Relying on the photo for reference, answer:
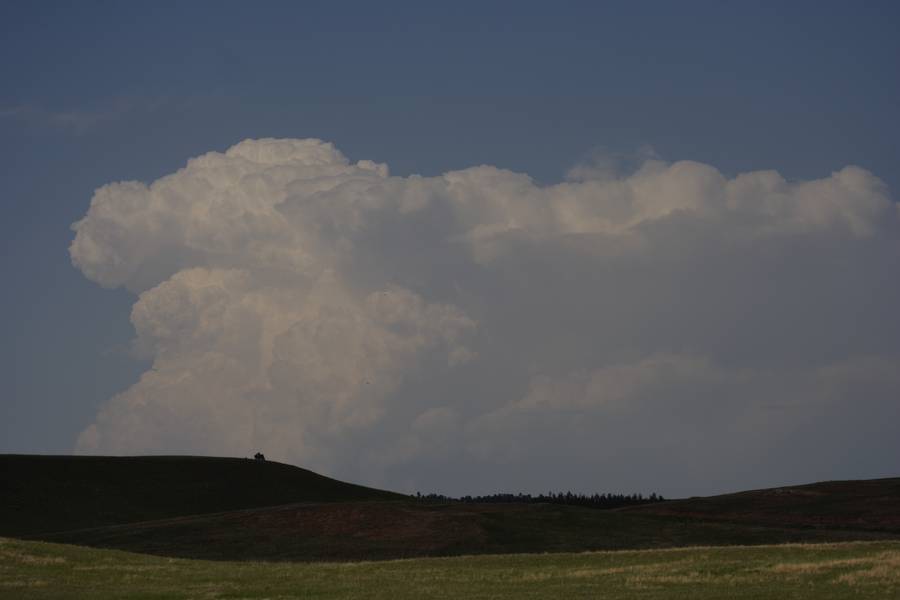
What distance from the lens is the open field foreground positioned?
42.7 m

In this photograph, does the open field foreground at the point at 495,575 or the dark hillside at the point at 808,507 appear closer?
the open field foreground at the point at 495,575

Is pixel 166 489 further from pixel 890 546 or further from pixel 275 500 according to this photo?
pixel 890 546

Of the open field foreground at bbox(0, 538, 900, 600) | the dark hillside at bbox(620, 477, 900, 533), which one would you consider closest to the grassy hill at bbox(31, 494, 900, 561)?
the dark hillside at bbox(620, 477, 900, 533)

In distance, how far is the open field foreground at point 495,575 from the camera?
42688mm

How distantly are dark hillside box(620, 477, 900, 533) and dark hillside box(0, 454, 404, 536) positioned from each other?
44.7 metres

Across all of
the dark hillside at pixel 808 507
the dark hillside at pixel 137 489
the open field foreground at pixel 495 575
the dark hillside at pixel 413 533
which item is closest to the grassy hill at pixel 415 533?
the dark hillside at pixel 413 533

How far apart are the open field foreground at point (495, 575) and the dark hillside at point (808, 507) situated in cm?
2887

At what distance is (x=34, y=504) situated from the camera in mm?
105562

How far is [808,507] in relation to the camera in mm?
91562

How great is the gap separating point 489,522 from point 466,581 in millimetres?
28592

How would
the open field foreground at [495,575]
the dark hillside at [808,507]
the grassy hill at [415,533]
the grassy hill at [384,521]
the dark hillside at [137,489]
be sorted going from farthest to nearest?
the dark hillside at [137,489] → the dark hillside at [808,507] → the grassy hill at [384,521] → the grassy hill at [415,533] → the open field foreground at [495,575]

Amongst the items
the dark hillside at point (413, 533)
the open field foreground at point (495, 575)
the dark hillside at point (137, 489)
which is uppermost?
the dark hillside at point (137, 489)

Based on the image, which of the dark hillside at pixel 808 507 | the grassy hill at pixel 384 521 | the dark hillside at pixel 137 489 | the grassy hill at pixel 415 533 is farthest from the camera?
the dark hillside at pixel 137 489

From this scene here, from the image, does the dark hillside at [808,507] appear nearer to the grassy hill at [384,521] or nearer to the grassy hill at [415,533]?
the grassy hill at [384,521]
